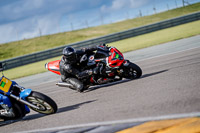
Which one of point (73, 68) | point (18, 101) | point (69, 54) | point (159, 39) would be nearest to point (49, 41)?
point (159, 39)

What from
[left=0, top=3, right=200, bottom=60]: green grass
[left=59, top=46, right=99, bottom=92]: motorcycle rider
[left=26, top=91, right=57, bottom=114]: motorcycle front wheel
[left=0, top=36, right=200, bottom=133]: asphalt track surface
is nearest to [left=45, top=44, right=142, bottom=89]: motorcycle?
[left=59, top=46, right=99, bottom=92]: motorcycle rider

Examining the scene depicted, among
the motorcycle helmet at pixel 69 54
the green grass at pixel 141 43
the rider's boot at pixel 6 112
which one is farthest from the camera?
the green grass at pixel 141 43

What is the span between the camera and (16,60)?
23.4m

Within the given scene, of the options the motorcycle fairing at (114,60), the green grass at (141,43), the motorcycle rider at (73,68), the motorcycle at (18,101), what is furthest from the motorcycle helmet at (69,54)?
the green grass at (141,43)

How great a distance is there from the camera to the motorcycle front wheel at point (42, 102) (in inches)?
228

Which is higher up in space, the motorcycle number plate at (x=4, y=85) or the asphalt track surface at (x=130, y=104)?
the motorcycle number plate at (x=4, y=85)

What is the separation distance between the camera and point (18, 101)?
6250 mm

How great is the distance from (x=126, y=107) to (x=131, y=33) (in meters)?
20.6

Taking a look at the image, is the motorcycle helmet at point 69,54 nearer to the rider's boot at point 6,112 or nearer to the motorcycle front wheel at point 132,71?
the motorcycle front wheel at point 132,71

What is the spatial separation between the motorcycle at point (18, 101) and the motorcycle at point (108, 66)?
2247mm

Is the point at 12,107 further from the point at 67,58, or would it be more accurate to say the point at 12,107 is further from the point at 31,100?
the point at 67,58

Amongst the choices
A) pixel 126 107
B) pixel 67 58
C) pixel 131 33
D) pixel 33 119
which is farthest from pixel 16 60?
pixel 126 107

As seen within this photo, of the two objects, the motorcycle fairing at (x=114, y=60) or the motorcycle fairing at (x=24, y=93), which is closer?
the motorcycle fairing at (x=24, y=93)

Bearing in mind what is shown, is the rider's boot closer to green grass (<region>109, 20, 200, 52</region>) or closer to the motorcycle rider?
the motorcycle rider
